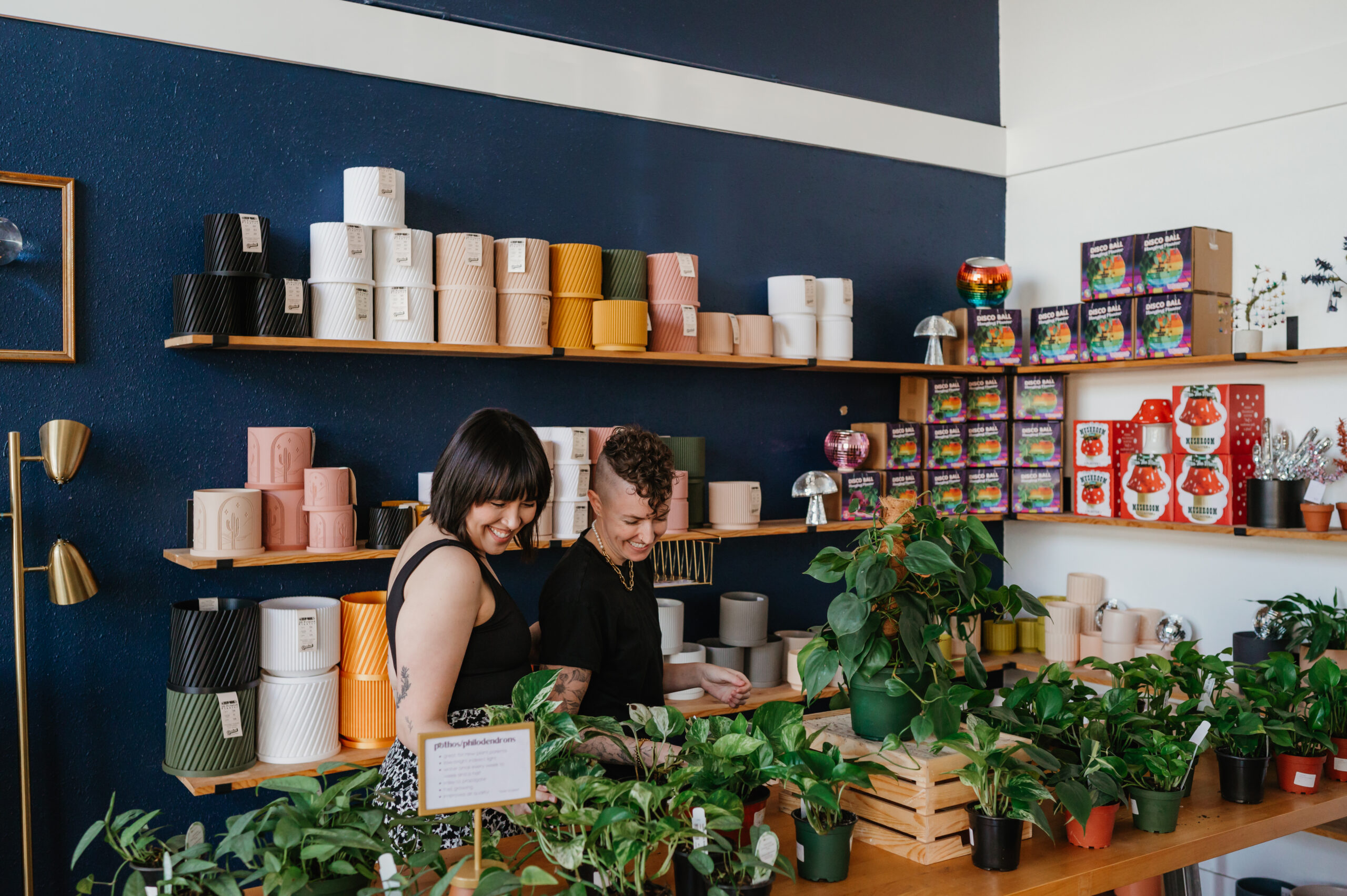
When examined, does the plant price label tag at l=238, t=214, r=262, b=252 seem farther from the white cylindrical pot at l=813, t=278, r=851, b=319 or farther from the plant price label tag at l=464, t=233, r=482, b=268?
the white cylindrical pot at l=813, t=278, r=851, b=319

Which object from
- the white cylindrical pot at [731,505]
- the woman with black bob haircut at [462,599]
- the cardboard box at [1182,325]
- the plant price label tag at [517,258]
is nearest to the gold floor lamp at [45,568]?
the woman with black bob haircut at [462,599]

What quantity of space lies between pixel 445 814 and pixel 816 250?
2843 millimetres

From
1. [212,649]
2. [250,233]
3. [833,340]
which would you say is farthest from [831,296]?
[212,649]

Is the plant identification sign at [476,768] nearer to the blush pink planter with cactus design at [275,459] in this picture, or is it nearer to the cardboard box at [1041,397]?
the blush pink planter with cactus design at [275,459]

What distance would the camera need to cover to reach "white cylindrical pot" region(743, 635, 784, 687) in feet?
11.6

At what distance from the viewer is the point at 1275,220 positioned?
3.60 metres

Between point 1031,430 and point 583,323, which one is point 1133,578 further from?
point 583,323

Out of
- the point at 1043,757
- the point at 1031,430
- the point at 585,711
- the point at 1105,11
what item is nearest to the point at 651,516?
the point at 585,711

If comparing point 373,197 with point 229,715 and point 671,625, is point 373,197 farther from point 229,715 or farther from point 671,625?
point 671,625

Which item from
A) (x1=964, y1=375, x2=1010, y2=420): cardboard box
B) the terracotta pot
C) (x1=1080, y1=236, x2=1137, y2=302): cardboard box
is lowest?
the terracotta pot

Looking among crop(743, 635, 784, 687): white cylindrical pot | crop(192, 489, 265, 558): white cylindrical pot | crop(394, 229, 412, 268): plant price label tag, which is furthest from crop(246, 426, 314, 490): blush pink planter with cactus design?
crop(743, 635, 784, 687): white cylindrical pot

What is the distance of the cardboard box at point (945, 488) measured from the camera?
4.05 meters

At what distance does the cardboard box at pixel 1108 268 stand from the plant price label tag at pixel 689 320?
4.93 ft

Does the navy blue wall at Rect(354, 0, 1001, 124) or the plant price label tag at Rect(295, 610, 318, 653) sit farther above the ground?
the navy blue wall at Rect(354, 0, 1001, 124)
